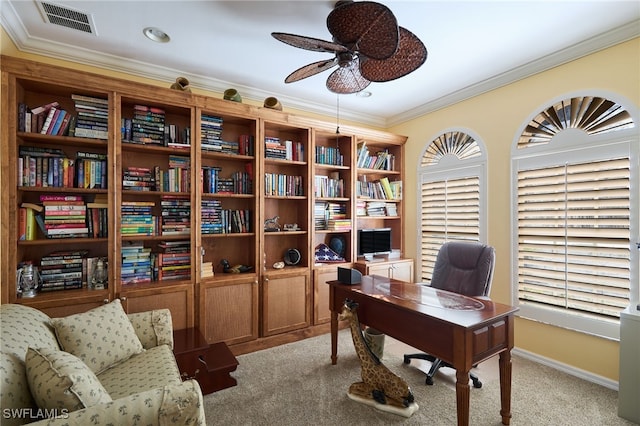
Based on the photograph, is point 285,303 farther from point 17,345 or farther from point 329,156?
point 17,345

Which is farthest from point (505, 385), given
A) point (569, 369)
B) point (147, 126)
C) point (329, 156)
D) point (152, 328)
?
point (147, 126)

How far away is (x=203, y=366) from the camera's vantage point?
7.30 ft

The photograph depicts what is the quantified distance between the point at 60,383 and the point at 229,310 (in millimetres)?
1748

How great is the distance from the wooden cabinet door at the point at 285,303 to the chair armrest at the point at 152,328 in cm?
105

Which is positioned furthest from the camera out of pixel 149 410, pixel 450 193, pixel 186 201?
pixel 450 193

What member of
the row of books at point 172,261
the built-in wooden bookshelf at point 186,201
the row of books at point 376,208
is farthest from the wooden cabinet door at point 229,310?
A: the row of books at point 376,208

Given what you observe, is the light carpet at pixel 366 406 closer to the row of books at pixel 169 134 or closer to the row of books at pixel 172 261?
the row of books at pixel 172 261

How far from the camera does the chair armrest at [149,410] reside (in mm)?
1018

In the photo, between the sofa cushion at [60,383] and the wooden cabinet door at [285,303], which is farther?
the wooden cabinet door at [285,303]

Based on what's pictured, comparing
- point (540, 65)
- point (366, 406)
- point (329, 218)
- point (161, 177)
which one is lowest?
point (366, 406)

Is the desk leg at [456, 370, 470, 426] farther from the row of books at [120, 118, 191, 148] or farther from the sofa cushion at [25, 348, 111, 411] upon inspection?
the row of books at [120, 118, 191, 148]

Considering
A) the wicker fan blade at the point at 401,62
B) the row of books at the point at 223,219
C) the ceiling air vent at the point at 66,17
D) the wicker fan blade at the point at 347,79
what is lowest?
the row of books at the point at 223,219

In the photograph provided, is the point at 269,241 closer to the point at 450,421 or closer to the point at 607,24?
the point at 450,421

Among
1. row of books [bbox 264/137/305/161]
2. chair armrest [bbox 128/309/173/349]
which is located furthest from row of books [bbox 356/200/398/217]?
chair armrest [bbox 128/309/173/349]
